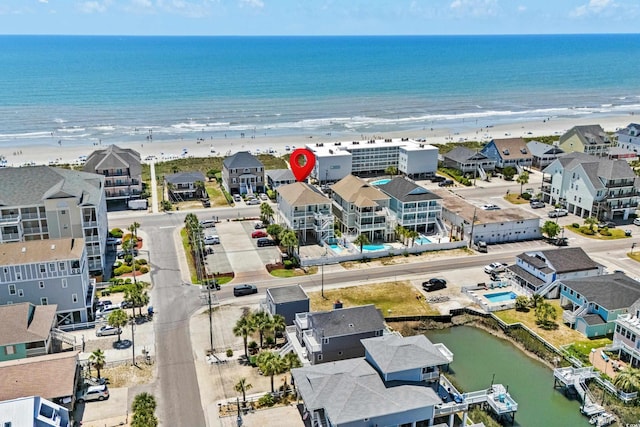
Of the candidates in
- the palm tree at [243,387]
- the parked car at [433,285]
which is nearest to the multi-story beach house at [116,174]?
the parked car at [433,285]

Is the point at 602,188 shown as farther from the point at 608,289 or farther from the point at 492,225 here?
the point at 608,289

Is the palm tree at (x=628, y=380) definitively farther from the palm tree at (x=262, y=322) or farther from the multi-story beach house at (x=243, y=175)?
the multi-story beach house at (x=243, y=175)

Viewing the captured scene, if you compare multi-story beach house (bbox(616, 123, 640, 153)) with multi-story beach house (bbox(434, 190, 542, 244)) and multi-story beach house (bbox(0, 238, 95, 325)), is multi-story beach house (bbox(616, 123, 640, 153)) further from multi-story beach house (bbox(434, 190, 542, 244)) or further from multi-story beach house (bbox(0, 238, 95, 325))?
multi-story beach house (bbox(0, 238, 95, 325))

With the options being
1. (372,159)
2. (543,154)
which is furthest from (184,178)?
(543,154)

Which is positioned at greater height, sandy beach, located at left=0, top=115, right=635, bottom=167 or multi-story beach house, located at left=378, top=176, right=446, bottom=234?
sandy beach, located at left=0, top=115, right=635, bottom=167

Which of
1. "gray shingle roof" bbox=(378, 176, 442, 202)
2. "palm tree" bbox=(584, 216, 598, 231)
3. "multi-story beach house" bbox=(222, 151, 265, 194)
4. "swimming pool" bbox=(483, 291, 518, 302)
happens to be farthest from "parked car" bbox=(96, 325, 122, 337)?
"palm tree" bbox=(584, 216, 598, 231)

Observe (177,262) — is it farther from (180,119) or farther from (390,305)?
(180,119)
